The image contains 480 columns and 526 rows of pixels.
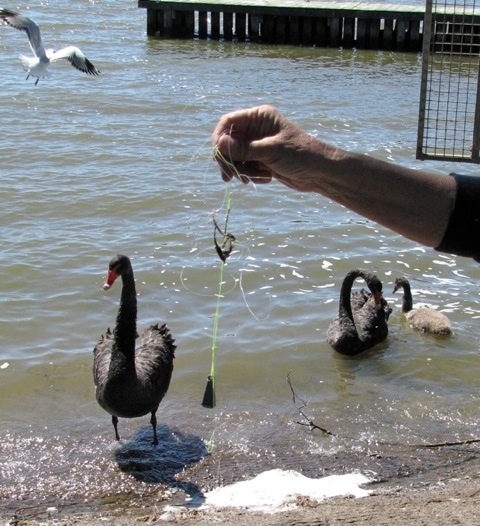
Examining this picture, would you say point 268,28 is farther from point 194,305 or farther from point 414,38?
point 194,305

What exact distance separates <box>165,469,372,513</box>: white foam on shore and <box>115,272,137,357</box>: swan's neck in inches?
48.1

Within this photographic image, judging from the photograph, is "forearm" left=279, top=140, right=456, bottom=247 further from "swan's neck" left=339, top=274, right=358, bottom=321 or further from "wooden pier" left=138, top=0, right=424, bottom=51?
"wooden pier" left=138, top=0, right=424, bottom=51

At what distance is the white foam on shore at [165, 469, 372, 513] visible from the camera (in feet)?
17.7

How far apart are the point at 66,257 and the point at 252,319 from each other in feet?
7.34

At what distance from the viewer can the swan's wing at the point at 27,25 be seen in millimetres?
8516

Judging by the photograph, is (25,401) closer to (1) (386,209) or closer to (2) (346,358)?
(2) (346,358)

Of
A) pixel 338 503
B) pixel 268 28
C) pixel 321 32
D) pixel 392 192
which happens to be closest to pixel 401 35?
pixel 321 32

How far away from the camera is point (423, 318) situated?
822 centimetres

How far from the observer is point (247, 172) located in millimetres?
3049

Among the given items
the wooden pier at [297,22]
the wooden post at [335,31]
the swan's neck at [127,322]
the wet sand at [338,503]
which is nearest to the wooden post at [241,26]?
the wooden pier at [297,22]

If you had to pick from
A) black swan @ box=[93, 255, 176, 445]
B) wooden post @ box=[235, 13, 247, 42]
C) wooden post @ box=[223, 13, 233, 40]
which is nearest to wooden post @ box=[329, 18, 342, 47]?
wooden post @ box=[235, 13, 247, 42]

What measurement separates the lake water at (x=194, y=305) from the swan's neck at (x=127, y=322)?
0.67 meters

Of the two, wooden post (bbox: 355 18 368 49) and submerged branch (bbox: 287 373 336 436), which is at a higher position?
wooden post (bbox: 355 18 368 49)

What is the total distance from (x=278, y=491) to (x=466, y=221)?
3457 mm
